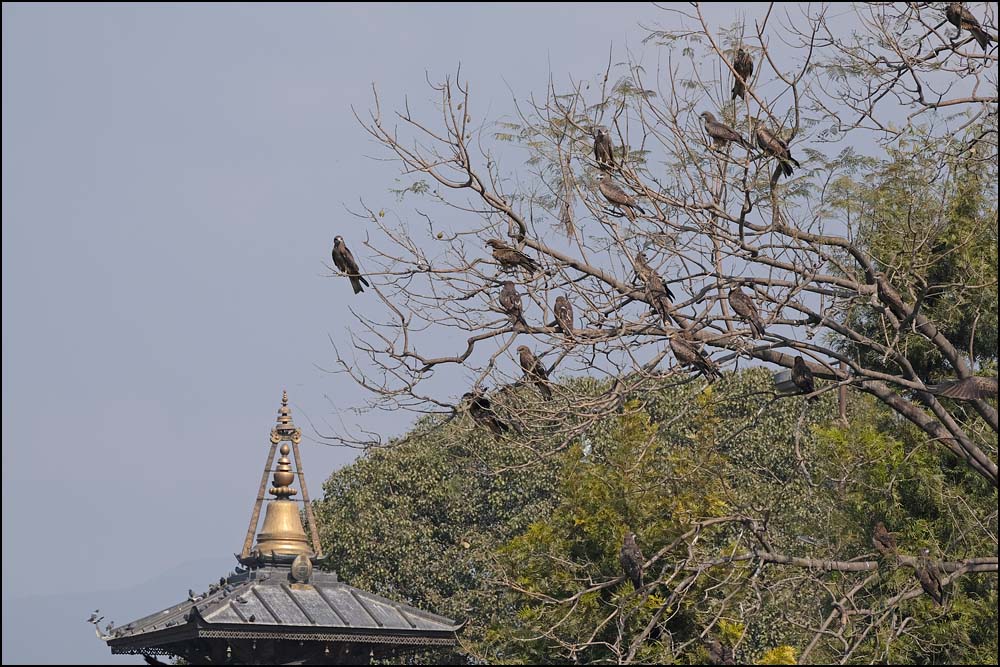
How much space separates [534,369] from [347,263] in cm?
136

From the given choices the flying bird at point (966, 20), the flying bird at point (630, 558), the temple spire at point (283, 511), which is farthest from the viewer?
the temple spire at point (283, 511)

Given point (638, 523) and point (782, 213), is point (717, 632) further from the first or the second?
point (782, 213)

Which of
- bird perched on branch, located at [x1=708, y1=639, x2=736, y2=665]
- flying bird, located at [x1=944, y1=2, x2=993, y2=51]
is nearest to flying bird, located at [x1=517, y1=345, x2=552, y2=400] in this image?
bird perched on branch, located at [x1=708, y1=639, x2=736, y2=665]

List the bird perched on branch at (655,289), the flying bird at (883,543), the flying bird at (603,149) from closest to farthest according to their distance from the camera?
the bird perched on branch at (655,289), the flying bird at (603,149), the flying bird at (883,543)

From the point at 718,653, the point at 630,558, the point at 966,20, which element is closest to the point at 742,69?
the point at 966,20

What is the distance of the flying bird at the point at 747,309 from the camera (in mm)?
6848

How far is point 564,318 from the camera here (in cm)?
711

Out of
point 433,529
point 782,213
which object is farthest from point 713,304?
point 433,529

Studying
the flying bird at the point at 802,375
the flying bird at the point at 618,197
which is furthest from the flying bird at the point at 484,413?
the flying bird at the point at 802,375

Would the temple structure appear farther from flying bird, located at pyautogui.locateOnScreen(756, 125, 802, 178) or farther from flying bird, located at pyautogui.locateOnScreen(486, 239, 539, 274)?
flying bird, located at pyautogui.locateOnScreen(756, 125, 802, 178)

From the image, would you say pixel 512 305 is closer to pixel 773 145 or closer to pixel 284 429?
pixel 773 145

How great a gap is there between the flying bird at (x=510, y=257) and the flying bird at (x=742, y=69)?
4.95 ft

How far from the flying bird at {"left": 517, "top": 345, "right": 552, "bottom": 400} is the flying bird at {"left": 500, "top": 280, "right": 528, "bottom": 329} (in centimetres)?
18

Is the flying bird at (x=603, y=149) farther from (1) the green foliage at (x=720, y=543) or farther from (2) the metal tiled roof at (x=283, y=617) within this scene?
(2) the metal tiled roof at (x=283, y=617)
